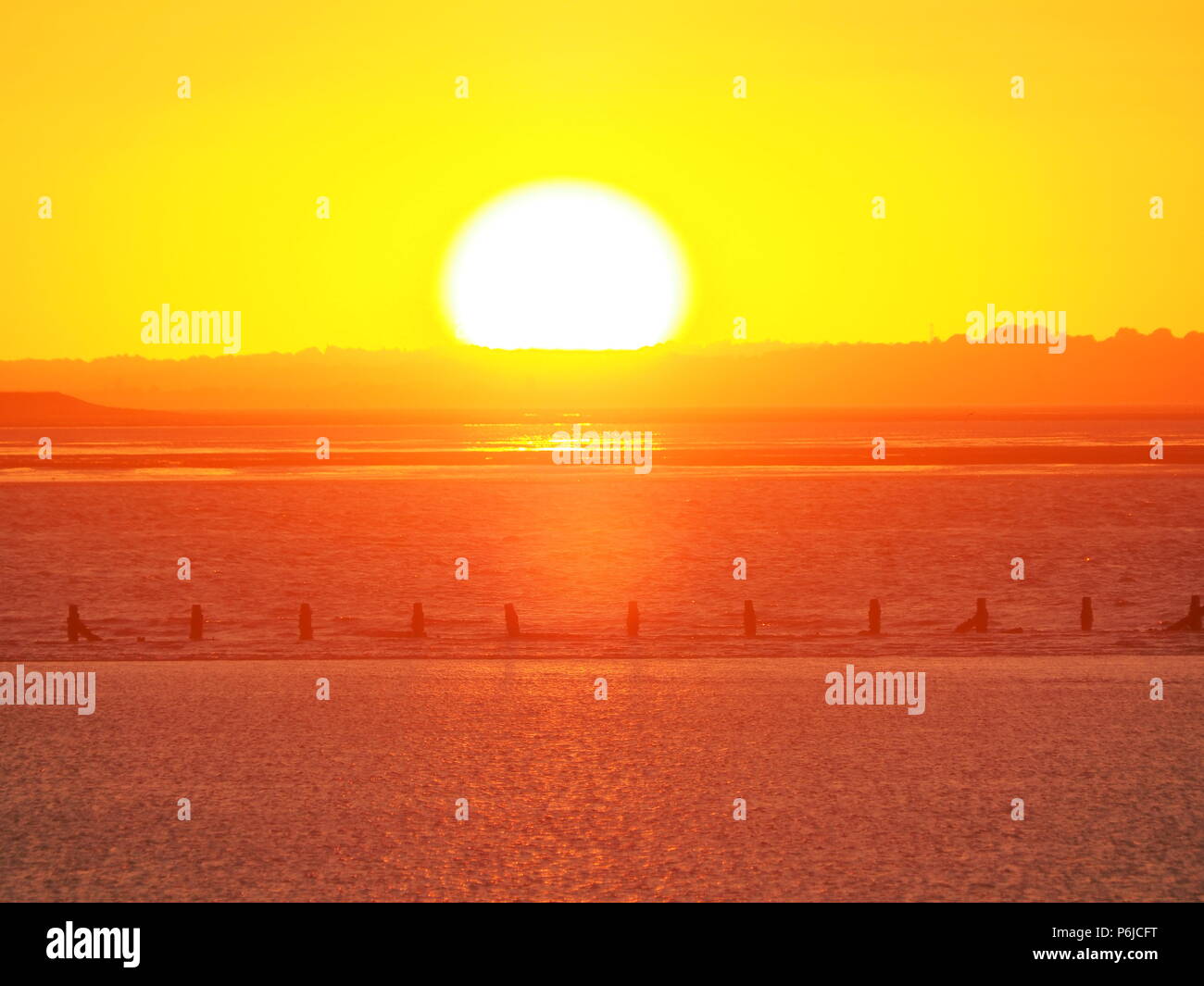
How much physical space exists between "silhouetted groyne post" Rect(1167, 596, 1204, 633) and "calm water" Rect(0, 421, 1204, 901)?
2.91 ft

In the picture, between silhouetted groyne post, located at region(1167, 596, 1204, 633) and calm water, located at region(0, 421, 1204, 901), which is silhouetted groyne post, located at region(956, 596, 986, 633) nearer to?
calm water, located at region(0, 421, 1204, 901)

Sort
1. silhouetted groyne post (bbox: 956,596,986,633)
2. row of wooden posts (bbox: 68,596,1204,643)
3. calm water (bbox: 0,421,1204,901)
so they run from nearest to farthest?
calm water (bbox: 0,421,1204,901)
row of wooden posts (bbox: 68,596,1204,643)
silhouetted groyne post (bbox: 956,596,986,633)

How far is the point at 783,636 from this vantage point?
30.4 meters

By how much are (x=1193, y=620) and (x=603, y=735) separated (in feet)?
57.8

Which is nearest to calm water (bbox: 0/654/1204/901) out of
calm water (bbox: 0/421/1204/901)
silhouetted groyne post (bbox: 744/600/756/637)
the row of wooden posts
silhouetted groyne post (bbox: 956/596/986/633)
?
calm water (bbox: 0/421/1204/901)

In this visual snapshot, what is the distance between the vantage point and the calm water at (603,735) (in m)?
12.7

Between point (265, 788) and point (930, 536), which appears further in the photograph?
point (930, 536)

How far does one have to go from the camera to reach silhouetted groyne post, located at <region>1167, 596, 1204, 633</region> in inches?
1186

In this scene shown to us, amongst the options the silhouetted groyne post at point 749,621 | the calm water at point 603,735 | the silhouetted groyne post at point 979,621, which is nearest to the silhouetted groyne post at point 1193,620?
the calm water at point 603,735

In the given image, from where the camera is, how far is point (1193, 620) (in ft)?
99.2
